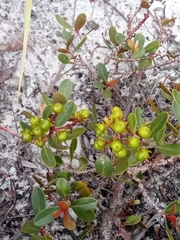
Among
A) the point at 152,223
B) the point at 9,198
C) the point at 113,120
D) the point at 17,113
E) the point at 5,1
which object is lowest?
the point at 152,223

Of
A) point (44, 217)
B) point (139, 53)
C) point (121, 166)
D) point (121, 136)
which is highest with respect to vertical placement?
point (139, 53)

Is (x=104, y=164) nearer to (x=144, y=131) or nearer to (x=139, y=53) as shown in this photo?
(x=144, y=131)

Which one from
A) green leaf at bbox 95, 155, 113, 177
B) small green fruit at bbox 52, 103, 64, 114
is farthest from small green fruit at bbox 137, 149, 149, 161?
small green fruit at bbox 52, 103, 64, 114

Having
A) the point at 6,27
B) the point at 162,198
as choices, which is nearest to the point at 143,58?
the point at 162,198

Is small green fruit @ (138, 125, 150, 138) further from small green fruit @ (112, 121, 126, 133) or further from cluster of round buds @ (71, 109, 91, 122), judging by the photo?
cluster of round buds @ (71, 109, 91, 122)

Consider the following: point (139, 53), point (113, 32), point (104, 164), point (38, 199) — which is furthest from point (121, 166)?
point (113, 32)

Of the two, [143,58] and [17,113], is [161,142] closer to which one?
→ [143,58]

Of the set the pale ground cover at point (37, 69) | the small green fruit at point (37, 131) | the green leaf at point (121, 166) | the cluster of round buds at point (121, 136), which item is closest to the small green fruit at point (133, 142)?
the cluster of round buds at point (121, 136)
